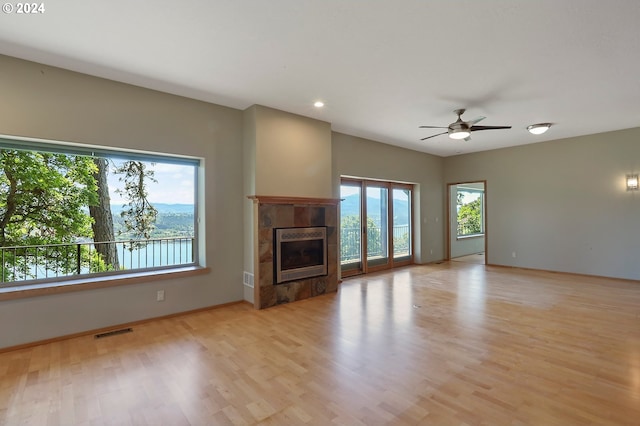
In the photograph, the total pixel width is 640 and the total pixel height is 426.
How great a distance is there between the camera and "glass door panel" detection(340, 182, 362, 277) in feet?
20.0

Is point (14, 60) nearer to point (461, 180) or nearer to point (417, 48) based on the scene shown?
point (417, 48)

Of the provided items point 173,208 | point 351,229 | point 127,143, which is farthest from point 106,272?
point 351,229

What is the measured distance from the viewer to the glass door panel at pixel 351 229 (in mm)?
6098

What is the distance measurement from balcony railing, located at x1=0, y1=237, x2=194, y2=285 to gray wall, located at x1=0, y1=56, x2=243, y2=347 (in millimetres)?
394

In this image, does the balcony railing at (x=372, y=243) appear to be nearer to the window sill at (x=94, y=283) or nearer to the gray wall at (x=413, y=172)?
the gray wall at (x=413, y=172)

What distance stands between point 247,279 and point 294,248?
2.75 feet

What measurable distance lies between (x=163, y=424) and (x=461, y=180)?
7.95 m

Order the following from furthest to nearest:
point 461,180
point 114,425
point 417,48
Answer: point 461,180 < point 417,48 < point 114,425

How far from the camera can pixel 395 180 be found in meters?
6.91

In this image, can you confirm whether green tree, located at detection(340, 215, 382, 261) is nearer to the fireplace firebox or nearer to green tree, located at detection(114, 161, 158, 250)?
the fireplace firebox

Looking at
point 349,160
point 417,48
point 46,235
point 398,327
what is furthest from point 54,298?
point 349,160

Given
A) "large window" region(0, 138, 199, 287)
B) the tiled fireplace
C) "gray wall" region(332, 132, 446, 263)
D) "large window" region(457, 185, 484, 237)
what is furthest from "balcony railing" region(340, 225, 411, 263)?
"large window" region(0, 138, 199, 287)

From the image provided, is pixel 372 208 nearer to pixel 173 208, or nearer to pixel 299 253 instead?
pixel 299 253

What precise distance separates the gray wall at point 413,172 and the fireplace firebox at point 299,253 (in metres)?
1.22
